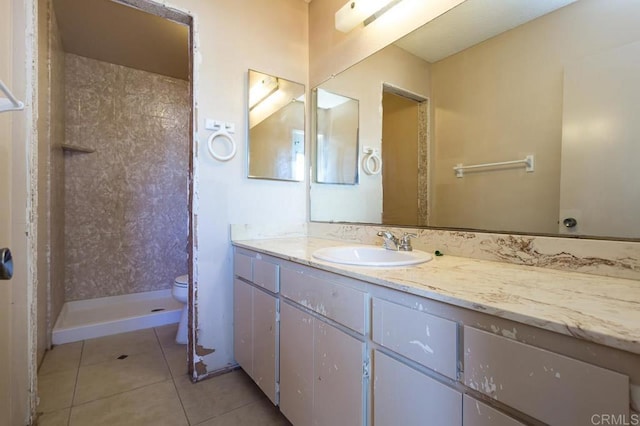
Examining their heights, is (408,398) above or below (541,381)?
below

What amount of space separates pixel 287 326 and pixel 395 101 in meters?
1.27

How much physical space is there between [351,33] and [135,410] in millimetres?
2348

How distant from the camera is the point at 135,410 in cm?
137

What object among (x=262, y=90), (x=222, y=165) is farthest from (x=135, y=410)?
(x=262, y=90)

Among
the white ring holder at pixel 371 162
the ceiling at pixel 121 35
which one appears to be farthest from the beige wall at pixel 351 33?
the ceiling at pixel 121 35

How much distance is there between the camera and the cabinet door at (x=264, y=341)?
51.0 inches

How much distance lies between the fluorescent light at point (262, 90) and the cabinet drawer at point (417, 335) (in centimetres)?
149

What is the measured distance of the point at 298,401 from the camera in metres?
1.13

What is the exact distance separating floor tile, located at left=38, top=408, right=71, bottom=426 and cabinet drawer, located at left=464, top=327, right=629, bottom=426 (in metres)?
1.76

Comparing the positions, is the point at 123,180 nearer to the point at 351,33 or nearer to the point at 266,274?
the point at 266,274

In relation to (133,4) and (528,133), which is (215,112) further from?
(528,133)

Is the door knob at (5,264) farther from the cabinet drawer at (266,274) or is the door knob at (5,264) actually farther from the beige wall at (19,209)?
the cabinet drawer at (266,274)

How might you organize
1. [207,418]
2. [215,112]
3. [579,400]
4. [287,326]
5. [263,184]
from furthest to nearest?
1. [263,184]
2. [215,112]
3. [207,418]
4. [287,326]
5. [579,400]

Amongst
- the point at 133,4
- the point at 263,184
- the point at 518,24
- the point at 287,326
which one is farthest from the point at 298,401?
the point at 133,4
